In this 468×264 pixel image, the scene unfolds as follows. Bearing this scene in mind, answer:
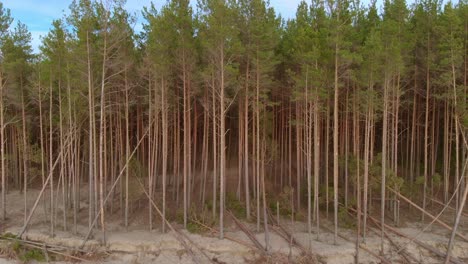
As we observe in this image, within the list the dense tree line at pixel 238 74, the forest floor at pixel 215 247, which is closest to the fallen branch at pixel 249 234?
the forest floor at pixel 215 247

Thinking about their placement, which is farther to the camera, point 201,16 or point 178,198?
point 178,198

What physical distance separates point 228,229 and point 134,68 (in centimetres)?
911

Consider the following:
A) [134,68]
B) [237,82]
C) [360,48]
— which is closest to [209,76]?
[237,82]

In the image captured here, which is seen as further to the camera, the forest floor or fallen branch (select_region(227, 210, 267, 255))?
fallen branch (select_region(227, 210, 267, 255))

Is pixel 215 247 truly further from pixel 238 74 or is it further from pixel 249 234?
pixel 238 74

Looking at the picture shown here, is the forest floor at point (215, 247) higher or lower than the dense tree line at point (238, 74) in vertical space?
lower

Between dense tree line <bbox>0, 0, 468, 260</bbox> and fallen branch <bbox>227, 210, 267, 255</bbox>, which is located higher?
dense tree line <bbox>0, 0, 468, 260</bbox>

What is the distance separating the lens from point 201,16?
1700 centimetres

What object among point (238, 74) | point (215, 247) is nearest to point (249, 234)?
point (215, 247)

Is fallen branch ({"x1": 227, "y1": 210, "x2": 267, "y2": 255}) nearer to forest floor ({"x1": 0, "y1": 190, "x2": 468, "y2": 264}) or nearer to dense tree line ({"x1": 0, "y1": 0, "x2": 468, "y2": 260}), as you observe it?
forest floor ({"x1": 0, "y1": 190, "x2": 468, "y2": 264})

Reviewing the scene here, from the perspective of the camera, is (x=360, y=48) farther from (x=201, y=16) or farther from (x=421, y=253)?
(x=421, y=253)

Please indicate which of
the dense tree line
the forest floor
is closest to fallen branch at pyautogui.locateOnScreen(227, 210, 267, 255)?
the forest floor

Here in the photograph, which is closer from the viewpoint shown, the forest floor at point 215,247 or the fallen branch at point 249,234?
the forest floor at point 215,247

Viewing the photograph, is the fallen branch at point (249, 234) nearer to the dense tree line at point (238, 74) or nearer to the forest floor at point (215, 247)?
the forest floor at point (215, 247)
